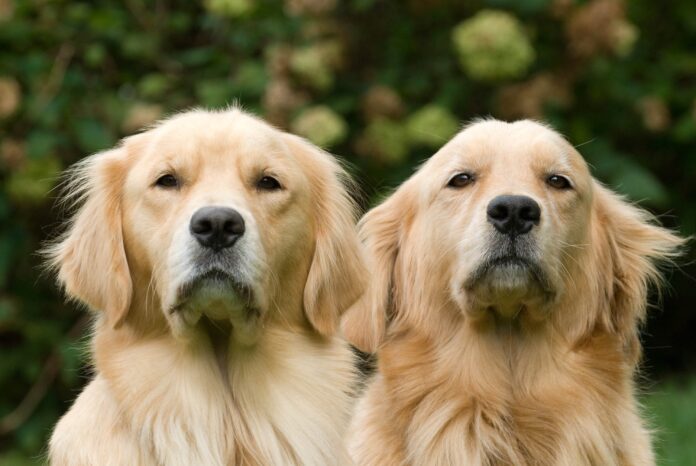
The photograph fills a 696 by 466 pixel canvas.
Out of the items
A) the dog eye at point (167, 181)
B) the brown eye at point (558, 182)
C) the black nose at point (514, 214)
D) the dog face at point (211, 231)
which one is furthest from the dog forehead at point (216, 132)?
the brown eye at point (558, 182)

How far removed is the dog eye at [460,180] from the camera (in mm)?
5348

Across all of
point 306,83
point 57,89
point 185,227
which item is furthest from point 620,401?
point 57,89

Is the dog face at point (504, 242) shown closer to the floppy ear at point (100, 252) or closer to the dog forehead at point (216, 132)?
the dog forehead at point (216, 132)

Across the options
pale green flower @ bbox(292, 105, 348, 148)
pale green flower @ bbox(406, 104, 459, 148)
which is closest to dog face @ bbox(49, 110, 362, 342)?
pale green flower @ bbox(292, 105, 348, 148)

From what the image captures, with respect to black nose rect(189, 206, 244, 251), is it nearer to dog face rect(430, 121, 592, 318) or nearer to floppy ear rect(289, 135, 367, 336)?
floppy ear rect(289, 135, 367, 336)

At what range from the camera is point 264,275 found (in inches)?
185

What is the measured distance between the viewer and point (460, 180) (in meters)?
5.37

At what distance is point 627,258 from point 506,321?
0.70 m

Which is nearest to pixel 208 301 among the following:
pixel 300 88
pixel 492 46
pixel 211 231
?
pixel 211 231

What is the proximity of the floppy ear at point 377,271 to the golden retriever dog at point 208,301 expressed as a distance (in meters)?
0.35

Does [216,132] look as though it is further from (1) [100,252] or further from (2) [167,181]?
(1) [100,252]

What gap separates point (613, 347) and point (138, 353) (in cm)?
195

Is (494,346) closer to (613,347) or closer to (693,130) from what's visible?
(613,347)

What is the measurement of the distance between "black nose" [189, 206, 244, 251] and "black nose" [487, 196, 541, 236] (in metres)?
1.05
